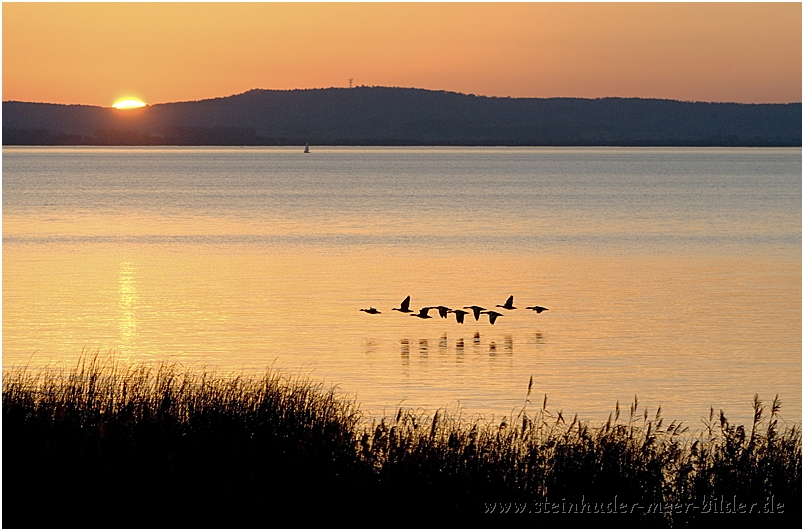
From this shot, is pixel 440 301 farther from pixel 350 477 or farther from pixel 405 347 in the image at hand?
pixel 350 477

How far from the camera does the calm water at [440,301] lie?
66.4 ft

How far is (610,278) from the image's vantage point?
37219 millimetres

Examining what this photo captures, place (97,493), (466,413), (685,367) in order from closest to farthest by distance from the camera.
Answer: (97,493) < (466,413) < (685,367)

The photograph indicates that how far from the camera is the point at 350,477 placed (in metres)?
10.6

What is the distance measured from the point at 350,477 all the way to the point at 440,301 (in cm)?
2160

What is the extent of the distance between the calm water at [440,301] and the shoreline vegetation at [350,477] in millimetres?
5693

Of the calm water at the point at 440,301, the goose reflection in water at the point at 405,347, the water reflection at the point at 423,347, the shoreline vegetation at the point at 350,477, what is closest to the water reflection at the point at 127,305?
the calm water at the point at 440,301

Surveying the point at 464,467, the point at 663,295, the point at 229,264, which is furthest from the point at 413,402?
the point at 229,264

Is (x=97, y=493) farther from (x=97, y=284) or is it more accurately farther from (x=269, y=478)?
(x=97, y=284)

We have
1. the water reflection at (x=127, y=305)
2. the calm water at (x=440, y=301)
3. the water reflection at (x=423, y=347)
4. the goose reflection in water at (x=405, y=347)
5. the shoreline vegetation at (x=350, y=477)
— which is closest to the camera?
the shoreline vegetation at (x=350, y=477)

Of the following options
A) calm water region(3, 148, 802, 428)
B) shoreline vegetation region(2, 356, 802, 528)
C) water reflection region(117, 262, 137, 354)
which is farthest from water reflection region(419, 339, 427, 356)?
shoreline vegetation region(2, 356, 802, 528)

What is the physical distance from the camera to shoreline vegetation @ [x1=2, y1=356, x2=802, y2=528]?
10.1 m

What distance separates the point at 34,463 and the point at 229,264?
31.4 meters

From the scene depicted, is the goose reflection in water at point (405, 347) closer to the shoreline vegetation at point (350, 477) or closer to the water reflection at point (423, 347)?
the water reflection at point (423, 347)
